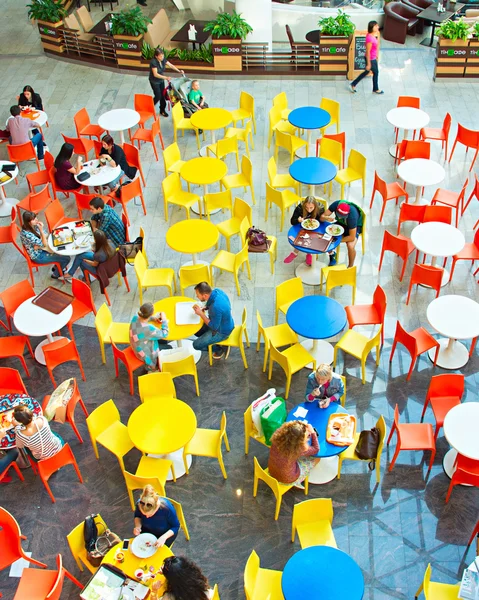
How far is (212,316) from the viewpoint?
770cm

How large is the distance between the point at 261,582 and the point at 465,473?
220 centimetres

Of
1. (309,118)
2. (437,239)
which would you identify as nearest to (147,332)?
(437,239)

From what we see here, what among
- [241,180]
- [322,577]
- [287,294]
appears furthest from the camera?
[241,180]

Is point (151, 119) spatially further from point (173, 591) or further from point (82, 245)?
point (173, 591)

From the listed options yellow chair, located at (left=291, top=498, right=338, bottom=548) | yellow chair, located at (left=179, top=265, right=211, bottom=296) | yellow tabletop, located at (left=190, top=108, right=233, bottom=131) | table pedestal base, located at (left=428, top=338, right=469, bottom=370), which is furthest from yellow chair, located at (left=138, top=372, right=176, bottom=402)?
yellow tabletop, located at (left=190, top=108, right=233, bottom=131)

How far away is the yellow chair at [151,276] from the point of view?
8844 millimetres

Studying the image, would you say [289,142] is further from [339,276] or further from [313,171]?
[339,276]

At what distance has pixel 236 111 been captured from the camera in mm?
12367

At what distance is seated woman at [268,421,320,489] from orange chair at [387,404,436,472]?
3.00ft

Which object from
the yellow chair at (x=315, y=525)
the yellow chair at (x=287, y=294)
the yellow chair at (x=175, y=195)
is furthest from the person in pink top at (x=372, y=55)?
the yellow chair at (x=315, y=525)

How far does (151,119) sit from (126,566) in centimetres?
957

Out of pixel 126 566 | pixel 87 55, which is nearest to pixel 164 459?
pixel 126 566

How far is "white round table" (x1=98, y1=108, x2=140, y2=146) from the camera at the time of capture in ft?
38.3

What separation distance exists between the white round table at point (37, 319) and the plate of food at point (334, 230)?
3.53 meters
